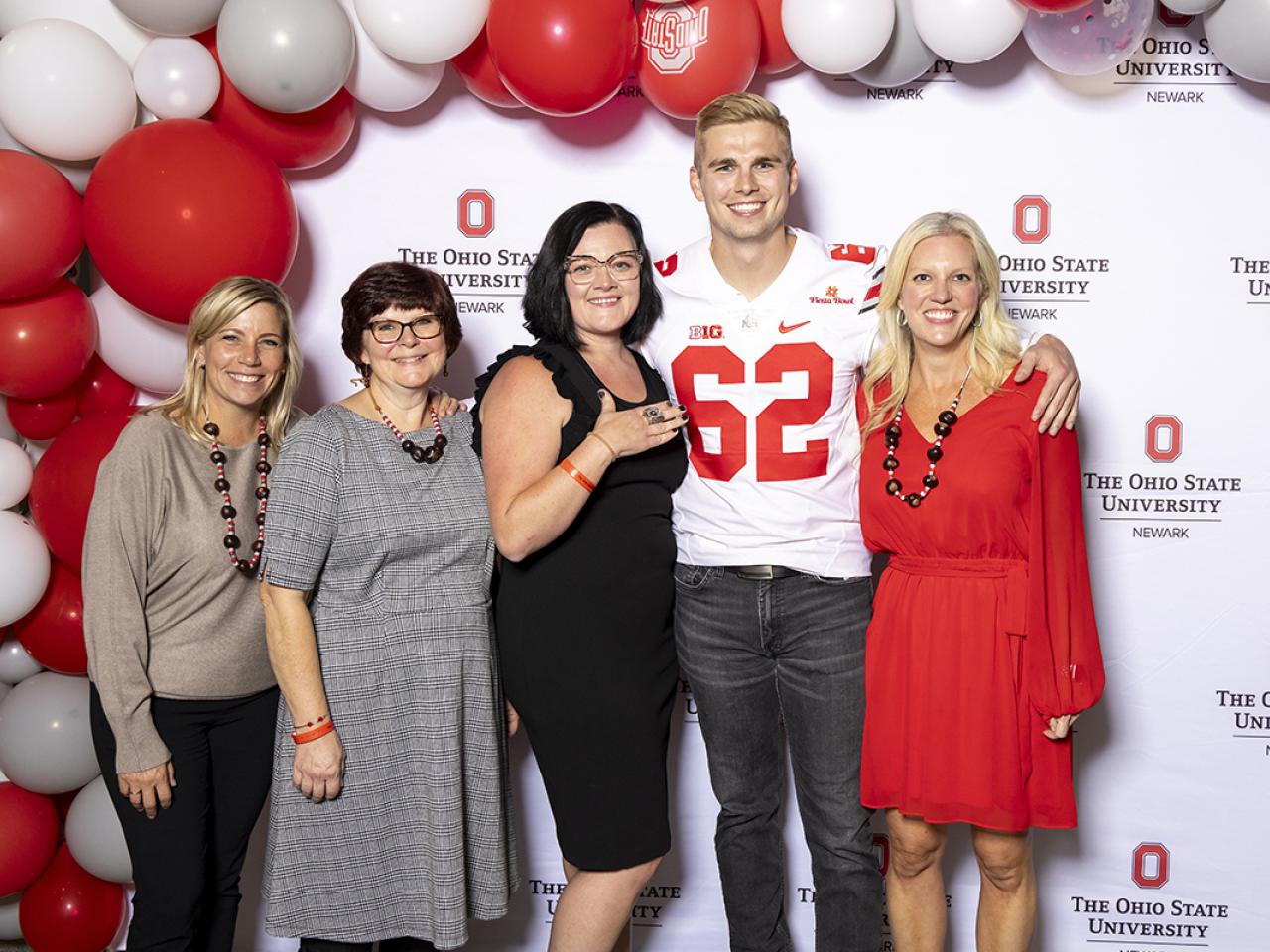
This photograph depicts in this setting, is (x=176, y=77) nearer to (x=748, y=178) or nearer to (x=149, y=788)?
(x=748, y=178)

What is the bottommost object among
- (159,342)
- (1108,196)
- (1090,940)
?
(1090,940)

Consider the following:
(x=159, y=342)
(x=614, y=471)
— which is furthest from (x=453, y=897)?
(x=159, y=342)

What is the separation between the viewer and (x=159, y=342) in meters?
2.27

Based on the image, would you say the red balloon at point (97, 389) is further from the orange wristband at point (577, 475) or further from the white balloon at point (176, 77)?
the orange wristband at point (577, 475)

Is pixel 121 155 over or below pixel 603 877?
over

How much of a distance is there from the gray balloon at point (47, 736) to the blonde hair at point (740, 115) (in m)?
1.58

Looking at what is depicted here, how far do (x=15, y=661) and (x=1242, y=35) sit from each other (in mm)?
2654

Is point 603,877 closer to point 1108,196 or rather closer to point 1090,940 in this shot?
point 1090,940

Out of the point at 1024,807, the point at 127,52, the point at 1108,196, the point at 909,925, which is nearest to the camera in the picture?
the point at 1024,807

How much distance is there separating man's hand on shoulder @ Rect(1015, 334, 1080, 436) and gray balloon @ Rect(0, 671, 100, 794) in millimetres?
1846

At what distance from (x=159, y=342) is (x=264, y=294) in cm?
44

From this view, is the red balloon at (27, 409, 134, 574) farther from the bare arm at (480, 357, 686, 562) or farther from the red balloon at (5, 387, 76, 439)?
the bare arm at (480, 357, 686, 562)

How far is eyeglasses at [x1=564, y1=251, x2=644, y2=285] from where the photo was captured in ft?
6.36

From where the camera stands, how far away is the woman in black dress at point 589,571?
185 centimetres
